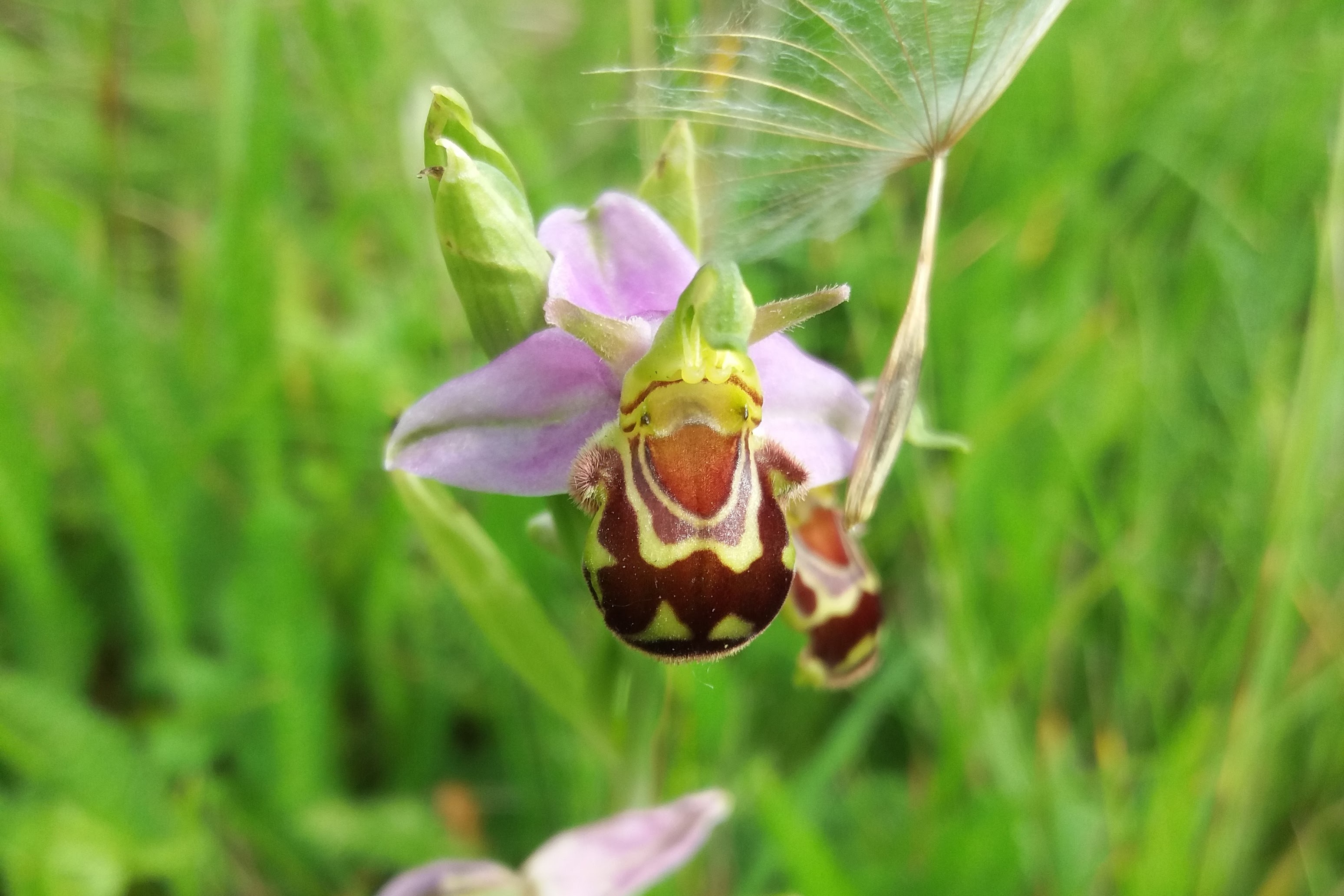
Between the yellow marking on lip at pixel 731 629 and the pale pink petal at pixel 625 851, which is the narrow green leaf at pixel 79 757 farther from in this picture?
the yellow marking on lip at pixel 731 629

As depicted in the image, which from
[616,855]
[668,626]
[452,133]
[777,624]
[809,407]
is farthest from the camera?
[777,624]

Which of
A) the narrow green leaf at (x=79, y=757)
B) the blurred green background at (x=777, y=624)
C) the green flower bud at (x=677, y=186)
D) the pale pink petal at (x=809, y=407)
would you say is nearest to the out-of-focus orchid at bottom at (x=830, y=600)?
the pale pink petal at (x=809, y=407)

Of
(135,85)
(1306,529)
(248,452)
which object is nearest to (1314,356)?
(1306,529)

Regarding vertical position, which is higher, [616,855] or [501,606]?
[501,606]

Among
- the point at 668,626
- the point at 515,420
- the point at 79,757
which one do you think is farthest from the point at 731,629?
the point at 79,757

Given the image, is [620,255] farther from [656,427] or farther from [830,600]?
[830,600]

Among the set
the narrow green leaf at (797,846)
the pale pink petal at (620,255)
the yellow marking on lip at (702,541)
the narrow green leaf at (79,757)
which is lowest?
the narrow green leaf at (797,846)
